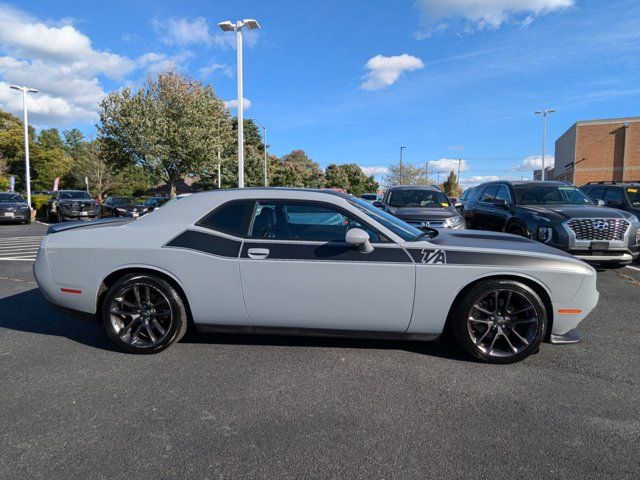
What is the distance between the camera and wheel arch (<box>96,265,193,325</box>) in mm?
3805

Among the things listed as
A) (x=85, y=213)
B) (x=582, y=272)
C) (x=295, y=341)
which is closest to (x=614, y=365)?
(x=582, y=272)

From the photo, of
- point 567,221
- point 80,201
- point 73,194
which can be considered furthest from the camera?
point 73,194

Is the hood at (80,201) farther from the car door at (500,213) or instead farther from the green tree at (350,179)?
the green tree at (350,179)

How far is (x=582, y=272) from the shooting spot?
11.7 feet

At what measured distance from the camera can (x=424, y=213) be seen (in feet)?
28.4

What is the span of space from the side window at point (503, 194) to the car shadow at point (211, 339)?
5.61 meters

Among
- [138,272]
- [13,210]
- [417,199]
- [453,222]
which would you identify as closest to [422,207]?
[417,199]

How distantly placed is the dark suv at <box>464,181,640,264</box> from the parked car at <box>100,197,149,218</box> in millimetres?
14381

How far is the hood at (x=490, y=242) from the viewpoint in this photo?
12.2 ft

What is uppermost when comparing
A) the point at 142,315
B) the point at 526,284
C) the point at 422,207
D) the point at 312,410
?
the point at 422,207

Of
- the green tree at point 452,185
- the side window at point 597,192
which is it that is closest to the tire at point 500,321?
the side window at point 597,192

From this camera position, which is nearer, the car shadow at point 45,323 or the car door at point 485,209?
the car shadow at point 45,323

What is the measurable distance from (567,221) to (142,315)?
6421 mm

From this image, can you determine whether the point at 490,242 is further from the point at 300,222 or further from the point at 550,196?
the point at 550,196
